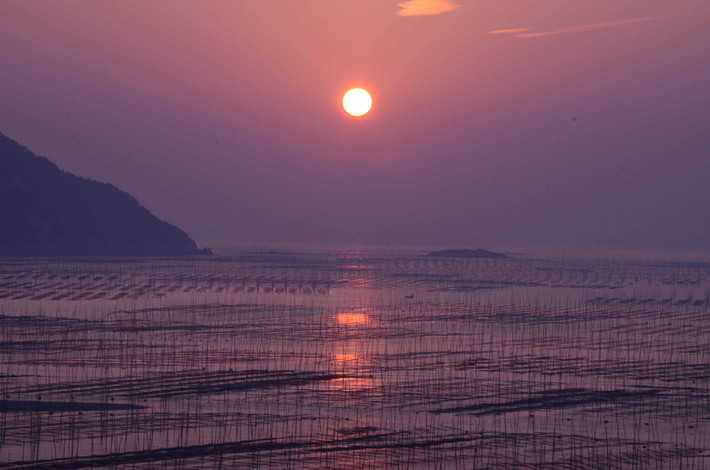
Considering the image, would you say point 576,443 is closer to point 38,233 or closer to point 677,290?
point 677,290

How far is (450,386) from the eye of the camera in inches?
737

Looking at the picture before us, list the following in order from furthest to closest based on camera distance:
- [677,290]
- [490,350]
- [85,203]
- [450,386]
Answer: [85,203], [677,290], [490,350], [450,386]

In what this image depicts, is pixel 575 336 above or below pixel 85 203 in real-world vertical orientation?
below

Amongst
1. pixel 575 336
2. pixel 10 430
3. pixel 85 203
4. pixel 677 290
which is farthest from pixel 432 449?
pixel 85 203

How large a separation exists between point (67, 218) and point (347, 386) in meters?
110

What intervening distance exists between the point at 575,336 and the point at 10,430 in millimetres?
20350

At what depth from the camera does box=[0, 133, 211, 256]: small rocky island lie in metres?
111

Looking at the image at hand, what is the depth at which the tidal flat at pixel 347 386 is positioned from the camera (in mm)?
13273

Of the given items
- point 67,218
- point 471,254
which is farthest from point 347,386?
point 471,254

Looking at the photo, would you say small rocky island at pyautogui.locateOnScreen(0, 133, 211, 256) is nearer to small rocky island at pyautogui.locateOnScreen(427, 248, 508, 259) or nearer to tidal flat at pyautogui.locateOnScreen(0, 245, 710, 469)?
small rocky island at pyautogui.locateOnScreen(427, 248, 508, 259)

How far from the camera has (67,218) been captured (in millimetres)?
119375

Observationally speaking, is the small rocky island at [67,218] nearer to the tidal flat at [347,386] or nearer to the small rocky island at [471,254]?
the small rocky island at [471,254]

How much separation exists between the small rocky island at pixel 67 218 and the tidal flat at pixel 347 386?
77960mm

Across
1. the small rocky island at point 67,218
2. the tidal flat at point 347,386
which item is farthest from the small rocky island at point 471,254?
the tidal flat at point 347,386
